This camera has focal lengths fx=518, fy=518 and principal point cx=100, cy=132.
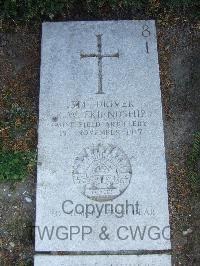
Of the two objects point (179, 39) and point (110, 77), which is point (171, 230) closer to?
point (110, 77)

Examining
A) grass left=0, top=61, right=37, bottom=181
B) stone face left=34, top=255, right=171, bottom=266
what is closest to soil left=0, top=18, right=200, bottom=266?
grass left=0, top=61, right=37, bottom=181

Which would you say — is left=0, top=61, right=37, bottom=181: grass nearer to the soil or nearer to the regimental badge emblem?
the soil

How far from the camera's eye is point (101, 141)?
5984 mm

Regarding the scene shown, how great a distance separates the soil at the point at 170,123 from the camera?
5.95 metres

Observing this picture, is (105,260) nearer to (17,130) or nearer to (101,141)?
(101,141)

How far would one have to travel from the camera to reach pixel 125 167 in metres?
5.88

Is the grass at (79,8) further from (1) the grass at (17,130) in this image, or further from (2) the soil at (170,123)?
(1) the grass at (17,130)

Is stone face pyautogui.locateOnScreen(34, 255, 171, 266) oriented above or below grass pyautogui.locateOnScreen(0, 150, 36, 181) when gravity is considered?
below

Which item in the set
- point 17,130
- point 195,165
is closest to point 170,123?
point 195,165

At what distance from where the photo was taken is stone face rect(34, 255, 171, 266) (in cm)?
555

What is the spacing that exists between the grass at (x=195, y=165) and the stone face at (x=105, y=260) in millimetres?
1003

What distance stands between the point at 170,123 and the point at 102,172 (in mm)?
1216

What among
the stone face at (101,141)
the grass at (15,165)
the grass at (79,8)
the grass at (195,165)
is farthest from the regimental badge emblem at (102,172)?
the grass at (79,8)

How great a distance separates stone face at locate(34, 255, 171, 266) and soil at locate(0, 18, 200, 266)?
0.35 metres
